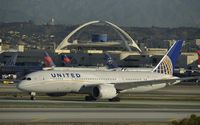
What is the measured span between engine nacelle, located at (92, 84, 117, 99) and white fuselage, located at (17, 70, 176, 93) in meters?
1.62

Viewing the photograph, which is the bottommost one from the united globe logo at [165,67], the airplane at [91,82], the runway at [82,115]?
the runway at [82,115]

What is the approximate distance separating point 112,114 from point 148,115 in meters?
2.93

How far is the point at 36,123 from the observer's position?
133ft

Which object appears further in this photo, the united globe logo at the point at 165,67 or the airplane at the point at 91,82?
the united globe logo at the point at 165,67

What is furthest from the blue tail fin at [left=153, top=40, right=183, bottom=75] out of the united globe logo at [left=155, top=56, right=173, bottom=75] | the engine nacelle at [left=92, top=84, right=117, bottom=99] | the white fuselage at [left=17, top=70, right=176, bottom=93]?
the engine nacelle at [left=92, top=84, right=117, bottom=99]

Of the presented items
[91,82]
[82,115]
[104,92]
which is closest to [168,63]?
[91,82]

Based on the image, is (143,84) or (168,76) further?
(168,76)

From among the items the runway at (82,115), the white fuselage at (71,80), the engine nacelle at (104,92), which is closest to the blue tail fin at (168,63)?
the white fuselage at (71,80)

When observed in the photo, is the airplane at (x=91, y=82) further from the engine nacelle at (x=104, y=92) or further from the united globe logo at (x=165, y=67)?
the united globe logo at (x=165, y=67)

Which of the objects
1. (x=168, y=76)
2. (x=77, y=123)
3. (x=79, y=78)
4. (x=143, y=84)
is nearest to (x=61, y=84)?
(x=79, y=78)

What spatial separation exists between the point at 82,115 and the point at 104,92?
78.7 feet

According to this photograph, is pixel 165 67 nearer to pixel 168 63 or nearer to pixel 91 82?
pixel 168 63

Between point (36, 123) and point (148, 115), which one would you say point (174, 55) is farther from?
point (36, 123)

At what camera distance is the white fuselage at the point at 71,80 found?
7088 centimetres
